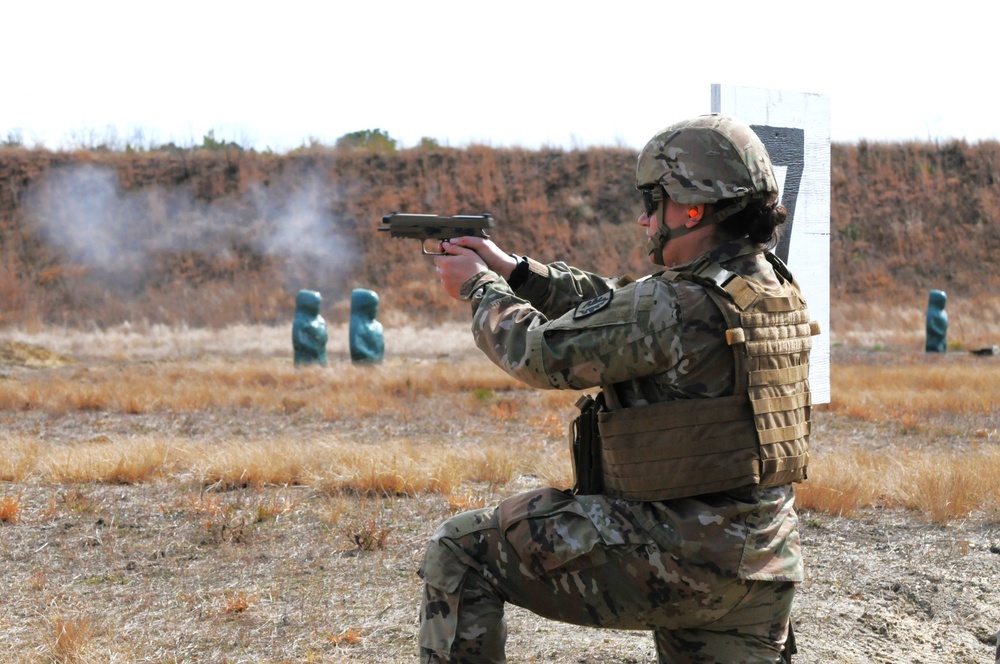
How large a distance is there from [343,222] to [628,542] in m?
31.1

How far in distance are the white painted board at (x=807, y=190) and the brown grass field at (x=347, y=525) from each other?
1049mm

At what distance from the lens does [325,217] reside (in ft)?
108

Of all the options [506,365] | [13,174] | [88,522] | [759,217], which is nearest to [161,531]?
[88,522]

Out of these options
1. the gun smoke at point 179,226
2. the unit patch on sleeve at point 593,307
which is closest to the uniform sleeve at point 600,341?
the unit patch on sleeve at point 593,307

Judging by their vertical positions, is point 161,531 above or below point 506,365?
below

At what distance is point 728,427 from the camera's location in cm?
237

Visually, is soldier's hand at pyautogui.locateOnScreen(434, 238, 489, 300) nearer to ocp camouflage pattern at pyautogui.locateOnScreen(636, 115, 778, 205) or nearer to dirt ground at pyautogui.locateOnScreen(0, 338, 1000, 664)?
ocp camouflage pattern at pyautogui.locateOnScreen(636, 115, 778, 205)

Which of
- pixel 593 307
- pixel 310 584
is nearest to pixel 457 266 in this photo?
pixel 593 307

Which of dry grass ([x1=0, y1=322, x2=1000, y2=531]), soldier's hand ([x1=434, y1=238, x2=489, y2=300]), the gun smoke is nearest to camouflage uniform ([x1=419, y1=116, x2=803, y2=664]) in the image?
soldier's hand ([x1=434, y1=238, x2=489, y2=300])

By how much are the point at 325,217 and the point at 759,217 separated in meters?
31.1

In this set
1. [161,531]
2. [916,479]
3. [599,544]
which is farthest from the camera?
[916,479]

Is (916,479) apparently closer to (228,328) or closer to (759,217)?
(759,217)

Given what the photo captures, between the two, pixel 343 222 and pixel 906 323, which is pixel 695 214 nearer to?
pixel 906 323

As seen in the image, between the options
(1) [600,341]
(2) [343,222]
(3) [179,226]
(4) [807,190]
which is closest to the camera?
(1) [600,341]
